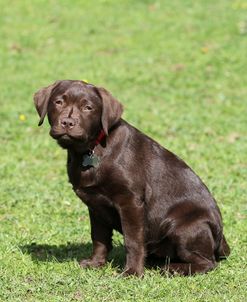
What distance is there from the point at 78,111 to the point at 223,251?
1774mm

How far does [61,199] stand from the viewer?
8055 mm

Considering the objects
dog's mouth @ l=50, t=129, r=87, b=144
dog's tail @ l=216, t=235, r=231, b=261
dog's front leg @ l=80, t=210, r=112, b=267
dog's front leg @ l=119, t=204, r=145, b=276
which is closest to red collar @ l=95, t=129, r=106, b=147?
dog's mouth @ l=50, t=129, r=87, b=144

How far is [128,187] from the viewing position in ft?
18.6

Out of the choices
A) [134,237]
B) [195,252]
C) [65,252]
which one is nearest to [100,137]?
[134,237]

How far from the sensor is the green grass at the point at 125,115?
564 cm

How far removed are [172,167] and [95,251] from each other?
3.05ft

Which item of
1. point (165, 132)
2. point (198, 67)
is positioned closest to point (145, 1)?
point (198, 67)

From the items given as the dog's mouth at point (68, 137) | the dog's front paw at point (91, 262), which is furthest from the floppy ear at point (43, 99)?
the dog's front paw at point (91, 262)

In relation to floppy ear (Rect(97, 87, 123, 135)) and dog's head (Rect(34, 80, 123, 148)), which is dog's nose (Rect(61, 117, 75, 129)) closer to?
dog's head (Rect(34, 80, 123, 148))

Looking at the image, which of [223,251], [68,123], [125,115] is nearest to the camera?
[68,123]

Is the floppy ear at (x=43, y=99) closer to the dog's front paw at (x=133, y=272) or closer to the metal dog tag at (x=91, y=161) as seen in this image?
the metal dog tag at (x=91, y=161)

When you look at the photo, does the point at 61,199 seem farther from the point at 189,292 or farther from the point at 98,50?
the point at 98,50

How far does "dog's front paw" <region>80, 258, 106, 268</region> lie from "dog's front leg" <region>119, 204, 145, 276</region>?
39cm

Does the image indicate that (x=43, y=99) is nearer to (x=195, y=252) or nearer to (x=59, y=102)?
(x=59, y=102)
